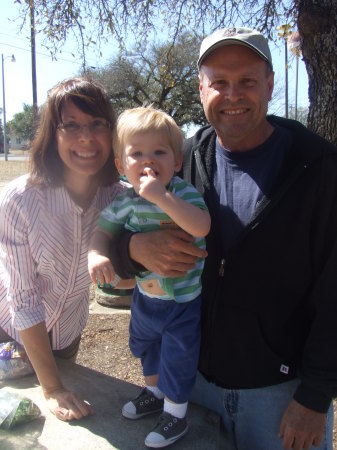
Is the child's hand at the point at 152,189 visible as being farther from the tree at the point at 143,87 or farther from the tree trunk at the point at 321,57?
the tree at the point at 143,87

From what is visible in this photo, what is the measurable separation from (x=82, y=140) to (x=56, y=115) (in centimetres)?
19

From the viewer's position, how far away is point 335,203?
1.90 m

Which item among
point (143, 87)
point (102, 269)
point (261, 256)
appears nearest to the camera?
point (102, 269)

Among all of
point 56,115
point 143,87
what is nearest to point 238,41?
point 56,115

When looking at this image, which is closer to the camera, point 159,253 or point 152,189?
point 152,189

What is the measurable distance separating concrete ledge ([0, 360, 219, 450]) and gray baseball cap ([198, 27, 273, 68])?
180 centimetres

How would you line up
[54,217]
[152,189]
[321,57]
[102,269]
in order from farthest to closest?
[321,57], [54,217], [102,269], [152,189]

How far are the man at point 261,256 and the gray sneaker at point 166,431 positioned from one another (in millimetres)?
294

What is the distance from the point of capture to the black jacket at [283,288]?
1.94m

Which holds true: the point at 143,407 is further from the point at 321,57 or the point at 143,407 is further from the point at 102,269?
the point at 321,57

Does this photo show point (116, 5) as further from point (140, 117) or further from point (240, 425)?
point (240, 425)

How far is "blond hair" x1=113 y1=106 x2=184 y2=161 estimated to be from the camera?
6.42 ft

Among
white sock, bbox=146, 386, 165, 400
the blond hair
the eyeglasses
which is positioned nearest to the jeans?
white sock, bbox=146, 386, 165, 400

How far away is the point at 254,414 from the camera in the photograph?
86.2 inches
